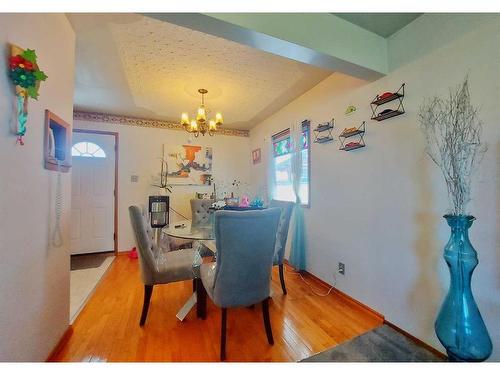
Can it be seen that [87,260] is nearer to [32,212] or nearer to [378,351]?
[32,212]

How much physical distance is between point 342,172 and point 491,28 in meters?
1.34

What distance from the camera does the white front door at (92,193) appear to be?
337 cm

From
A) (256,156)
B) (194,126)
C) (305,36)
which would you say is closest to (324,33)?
(305,36)

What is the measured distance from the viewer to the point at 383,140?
1.83m

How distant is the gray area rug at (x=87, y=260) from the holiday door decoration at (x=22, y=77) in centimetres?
261

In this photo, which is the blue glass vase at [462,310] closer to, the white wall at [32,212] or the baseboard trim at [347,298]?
the baseboard trim at [347,298]

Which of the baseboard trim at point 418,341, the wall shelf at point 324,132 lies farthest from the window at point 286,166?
the baseboard trim at point 418,341

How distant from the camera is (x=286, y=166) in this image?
3.30 m

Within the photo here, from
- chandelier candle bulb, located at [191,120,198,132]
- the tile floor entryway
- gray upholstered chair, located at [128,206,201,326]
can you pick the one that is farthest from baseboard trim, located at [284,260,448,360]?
the tile floor entryway

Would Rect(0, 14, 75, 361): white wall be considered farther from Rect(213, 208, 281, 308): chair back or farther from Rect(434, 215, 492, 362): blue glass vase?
Rect(434, 215, 492, 362): blue glass vase

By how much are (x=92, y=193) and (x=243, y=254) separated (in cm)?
325

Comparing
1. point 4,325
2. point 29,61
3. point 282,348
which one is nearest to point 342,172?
point 282,348

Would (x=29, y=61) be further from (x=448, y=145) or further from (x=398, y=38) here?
(x=398, y=38)

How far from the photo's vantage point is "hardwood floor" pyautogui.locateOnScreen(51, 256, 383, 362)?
1439 mm
